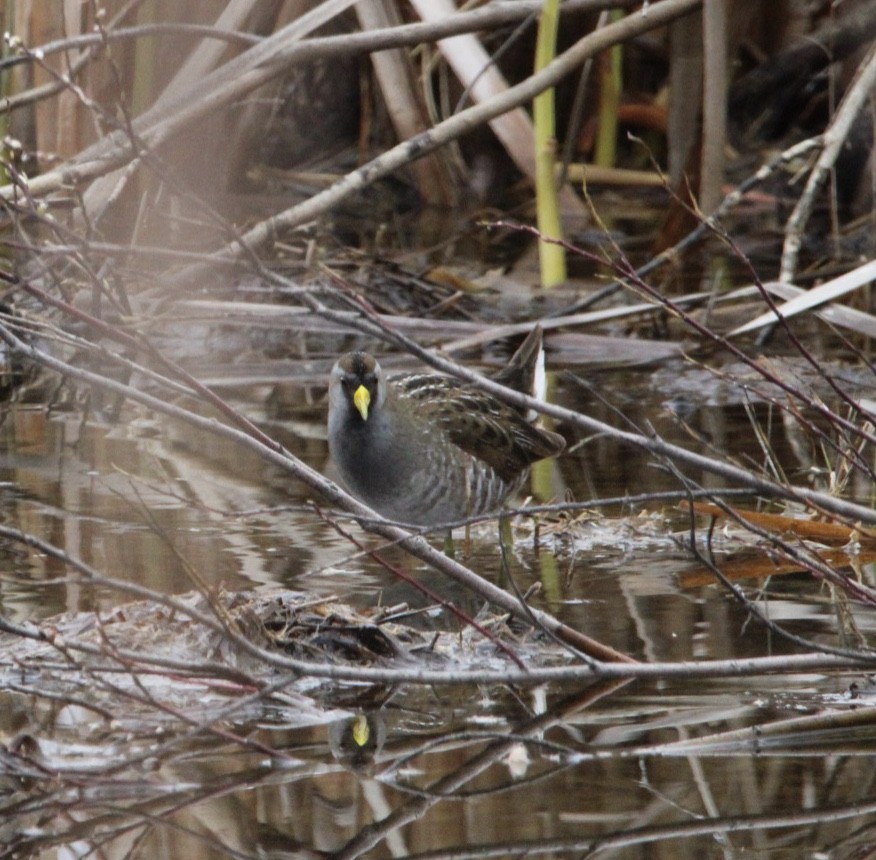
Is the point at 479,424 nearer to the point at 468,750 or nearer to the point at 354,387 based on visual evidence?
the point at 354,387

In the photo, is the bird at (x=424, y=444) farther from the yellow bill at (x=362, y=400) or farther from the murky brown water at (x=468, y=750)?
the murky brown water at (x=468, y=750)

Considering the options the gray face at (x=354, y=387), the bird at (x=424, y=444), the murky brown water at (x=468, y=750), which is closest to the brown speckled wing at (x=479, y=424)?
the bird at (x=424, y=444)

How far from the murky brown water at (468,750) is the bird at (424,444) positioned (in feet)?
0.59

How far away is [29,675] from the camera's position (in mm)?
3408

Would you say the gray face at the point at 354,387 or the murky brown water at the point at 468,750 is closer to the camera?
the murky brown water at the point at 468,750

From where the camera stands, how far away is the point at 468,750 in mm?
3039

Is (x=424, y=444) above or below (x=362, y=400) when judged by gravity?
below

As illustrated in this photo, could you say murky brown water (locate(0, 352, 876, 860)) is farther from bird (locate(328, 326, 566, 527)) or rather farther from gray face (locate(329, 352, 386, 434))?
gray face (locate(329, 352, 386, 434))

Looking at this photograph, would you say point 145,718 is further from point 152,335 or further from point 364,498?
point 152,335

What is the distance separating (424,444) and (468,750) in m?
1.77

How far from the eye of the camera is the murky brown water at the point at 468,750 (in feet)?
8.72

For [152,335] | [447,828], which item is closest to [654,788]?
[447,828]

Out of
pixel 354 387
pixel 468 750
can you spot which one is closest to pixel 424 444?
pixel 354 387

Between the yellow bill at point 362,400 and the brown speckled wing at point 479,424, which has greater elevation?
the yellow bill at point 362,400
